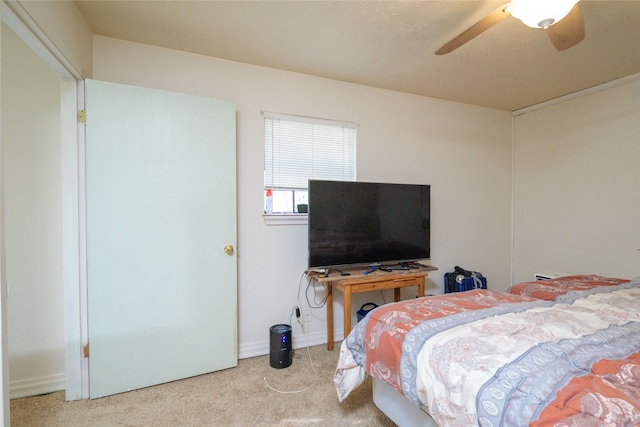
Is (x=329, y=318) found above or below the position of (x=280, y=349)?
above

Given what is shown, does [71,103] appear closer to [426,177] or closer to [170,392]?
[170,392]

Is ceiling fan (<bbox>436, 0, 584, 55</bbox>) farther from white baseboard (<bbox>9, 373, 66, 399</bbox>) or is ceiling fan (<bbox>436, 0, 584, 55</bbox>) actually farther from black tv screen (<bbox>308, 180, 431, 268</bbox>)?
white baseboard (<bbox>9, 373, 66, 399</bbox>)

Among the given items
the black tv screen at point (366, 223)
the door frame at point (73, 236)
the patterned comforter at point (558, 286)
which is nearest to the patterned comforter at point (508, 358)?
the patterned comforter at point (558, 286)

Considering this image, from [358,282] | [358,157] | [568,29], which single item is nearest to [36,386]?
[358,282]

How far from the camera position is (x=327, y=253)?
252 centimetres

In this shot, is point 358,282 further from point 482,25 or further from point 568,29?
point 568,29

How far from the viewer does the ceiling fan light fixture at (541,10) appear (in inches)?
51.1

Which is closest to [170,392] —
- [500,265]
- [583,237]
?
[500,265]

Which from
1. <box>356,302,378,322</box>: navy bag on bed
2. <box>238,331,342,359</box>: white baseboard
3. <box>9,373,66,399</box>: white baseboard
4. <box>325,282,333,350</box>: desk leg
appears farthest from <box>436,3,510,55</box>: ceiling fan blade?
<box>9,373,66,399</box>: white baseboard

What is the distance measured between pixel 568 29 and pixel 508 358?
1.64 m

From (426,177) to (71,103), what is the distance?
10.3ft

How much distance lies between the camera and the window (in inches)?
103

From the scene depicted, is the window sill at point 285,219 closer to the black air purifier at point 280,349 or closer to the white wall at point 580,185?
the black air purifier at point 280,349

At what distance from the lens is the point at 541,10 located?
52.2 inches
